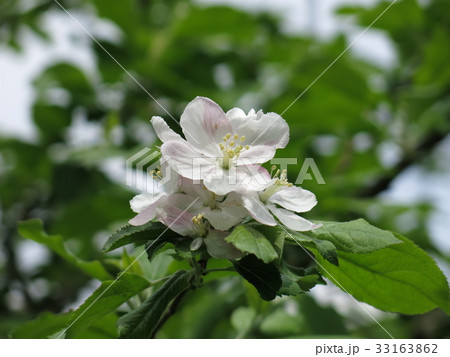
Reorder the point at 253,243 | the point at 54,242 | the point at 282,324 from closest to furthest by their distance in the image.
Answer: the point at 253,243
the point at 54,242
the point at 282,324

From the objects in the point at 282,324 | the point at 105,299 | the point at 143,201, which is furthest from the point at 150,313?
the point at 282,324

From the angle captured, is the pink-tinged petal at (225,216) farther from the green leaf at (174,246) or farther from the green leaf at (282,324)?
the green leaf at (282,324)

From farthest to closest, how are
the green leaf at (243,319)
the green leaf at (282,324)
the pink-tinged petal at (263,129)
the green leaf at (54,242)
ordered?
the green leaf at (282,324)
the green leaf at (243,319)
the green leaf at (54,242)
the pink-tinged petal at (263,129)

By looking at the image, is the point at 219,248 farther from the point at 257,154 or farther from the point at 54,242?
the point at 54,242

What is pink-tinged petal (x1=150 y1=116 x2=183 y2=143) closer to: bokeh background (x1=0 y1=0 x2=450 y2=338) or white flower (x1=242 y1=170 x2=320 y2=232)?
white flower (x1=242 y1=170 x2=320 y2=232)

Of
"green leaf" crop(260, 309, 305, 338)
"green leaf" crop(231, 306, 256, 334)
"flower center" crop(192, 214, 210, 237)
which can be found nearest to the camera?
"flower center" crop(192, 214, 210, 237)

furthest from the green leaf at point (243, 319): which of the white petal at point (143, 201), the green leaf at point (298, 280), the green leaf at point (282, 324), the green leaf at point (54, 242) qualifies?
the white petal at point (143, 201)

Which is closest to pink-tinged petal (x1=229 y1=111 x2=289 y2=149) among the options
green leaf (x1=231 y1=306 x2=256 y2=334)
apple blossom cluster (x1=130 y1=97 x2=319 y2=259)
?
apple blossom cluster (x1=130 y1=97 x2=319 y2=259)

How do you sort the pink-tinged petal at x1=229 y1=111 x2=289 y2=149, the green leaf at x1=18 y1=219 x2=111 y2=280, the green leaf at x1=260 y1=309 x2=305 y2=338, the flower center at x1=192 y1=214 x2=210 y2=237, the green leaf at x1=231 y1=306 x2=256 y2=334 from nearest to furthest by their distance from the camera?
the flower center at x1=192 y1=214 x2=210 y2=237 < the pink-tinged petal at x1=229 y1=111 x2=289 y2=149 < the green leaf at x1=18 y1=219 x2=111 y2=280 < the green leaf at x1=231 y1=306 x2=256 y2=334 < the green leaf at x1=260 y1=309 x2=305 y2=338
